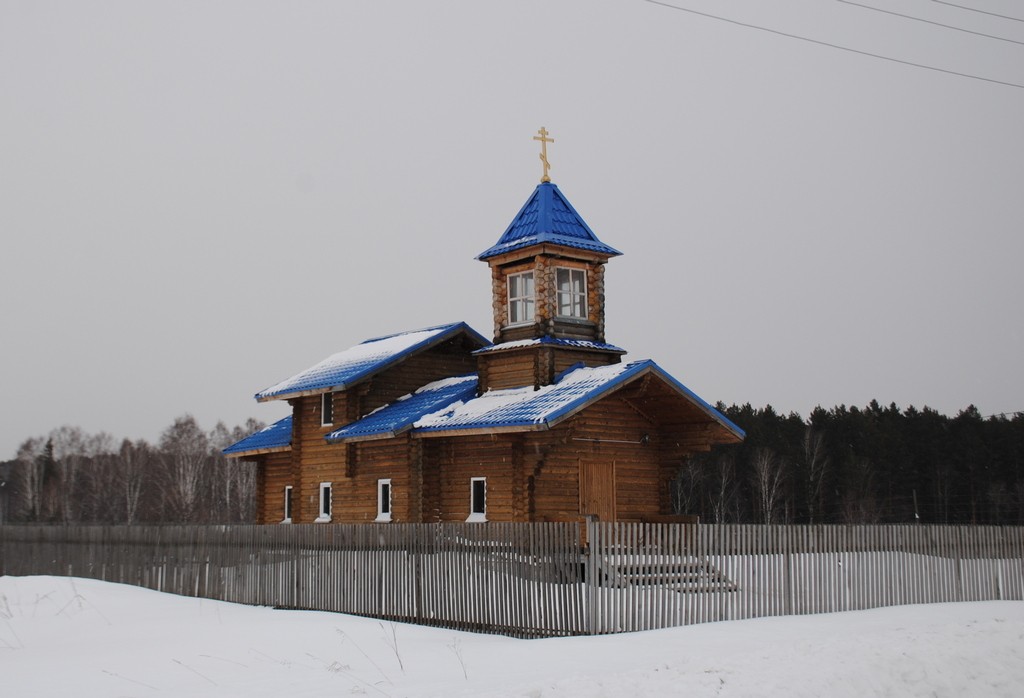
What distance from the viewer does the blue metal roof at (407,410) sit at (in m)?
27.3

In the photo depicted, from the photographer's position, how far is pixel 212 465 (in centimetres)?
8800

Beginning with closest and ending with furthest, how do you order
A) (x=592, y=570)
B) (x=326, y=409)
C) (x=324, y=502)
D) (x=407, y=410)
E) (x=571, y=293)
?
(x=592, y=570)
(x=571, y=293)
(x=407, y=410)
(x=324, y=502)
(x=326, y=409)

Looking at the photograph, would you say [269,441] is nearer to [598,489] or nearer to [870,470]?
[598,489]

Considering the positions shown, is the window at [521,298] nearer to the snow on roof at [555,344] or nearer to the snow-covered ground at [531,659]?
the snow on roof at [555,344]

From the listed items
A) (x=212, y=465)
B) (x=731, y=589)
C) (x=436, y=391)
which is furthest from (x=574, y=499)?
(x=212, y=465)

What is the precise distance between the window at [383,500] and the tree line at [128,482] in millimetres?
41629

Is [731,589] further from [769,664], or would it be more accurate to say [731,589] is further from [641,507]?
[641,507]

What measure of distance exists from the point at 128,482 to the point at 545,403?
5720 cm

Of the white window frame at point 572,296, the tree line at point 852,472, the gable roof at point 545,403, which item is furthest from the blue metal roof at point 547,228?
the tree line at point 852,472

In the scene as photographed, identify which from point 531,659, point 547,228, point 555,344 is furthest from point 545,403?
point 531,659

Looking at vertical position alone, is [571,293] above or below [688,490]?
above

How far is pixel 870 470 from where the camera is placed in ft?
210

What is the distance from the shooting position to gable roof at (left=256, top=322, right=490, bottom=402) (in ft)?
98.5

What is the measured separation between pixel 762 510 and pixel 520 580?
54.0m
